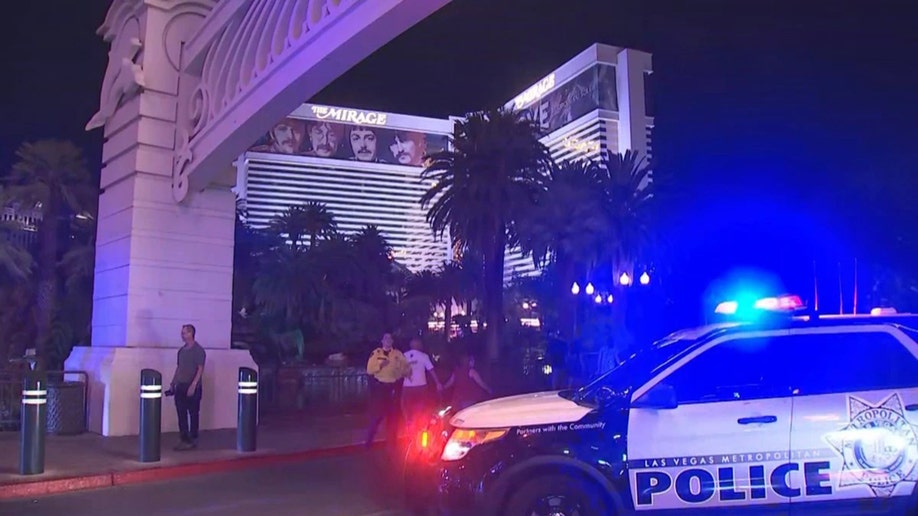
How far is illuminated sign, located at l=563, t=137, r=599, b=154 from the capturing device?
5461 inches

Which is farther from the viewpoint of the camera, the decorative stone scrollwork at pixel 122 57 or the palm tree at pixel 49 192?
the palm tree at pixel 49 192

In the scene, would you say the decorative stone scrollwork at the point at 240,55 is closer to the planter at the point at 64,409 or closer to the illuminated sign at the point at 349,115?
the planter at the point at 64,409

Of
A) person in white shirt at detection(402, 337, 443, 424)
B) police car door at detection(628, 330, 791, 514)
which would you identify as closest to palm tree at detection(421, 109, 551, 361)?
person in white shirt at detection(402, 337, 443, 424)

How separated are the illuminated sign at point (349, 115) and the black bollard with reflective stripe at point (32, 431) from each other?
500ft

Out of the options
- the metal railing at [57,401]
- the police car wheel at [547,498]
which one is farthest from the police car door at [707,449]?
the metal railing at [57,401]

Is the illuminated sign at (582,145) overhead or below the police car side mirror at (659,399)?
overhead

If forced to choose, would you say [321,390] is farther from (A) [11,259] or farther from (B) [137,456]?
(A) [11,259]

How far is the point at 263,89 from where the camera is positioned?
13055mm

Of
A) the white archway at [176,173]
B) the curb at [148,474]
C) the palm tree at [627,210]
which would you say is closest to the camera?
the curb at [148,474]

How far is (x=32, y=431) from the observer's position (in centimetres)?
980

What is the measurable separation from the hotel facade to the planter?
398ft

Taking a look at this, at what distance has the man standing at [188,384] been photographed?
39.1ft

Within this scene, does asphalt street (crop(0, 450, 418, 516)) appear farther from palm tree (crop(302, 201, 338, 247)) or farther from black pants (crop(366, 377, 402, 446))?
palm tree (crop(302, 201, 338, 247))

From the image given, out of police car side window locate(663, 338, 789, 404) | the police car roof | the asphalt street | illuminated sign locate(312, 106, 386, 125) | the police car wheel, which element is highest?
illuminated sign locate(312, 106, 386, 125)
